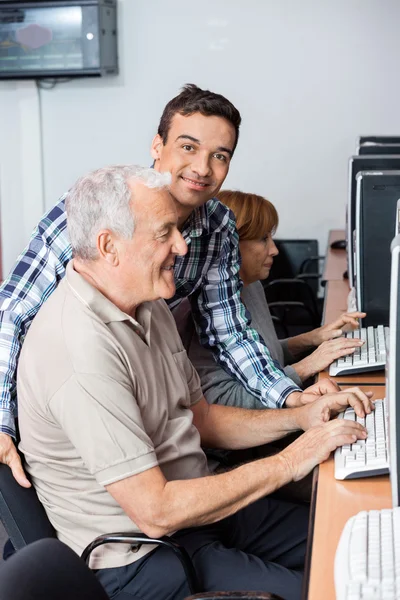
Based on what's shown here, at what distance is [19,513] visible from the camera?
182cm

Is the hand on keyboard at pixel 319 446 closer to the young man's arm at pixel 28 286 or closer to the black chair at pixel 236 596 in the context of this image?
the black chair at pixel 236 596

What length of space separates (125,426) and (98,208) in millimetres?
465

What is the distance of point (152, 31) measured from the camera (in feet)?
18.4

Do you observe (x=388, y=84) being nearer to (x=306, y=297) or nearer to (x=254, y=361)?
(x=306, y=297)

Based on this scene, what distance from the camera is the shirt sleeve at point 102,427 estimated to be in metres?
1.69

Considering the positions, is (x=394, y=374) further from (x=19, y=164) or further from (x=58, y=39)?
(x=19, y=164)

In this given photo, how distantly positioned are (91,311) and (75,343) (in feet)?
0.29

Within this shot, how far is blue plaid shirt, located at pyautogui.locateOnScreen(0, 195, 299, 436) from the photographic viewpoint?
7.37 ft

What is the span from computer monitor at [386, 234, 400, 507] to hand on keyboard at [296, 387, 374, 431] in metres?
0.50

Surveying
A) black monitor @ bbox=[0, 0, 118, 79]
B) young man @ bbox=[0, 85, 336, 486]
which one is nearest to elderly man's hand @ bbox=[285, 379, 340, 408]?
young man @ bbox=[0, 85, 336, 486]

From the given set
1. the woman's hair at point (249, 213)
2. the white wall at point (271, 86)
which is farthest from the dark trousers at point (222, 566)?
the white wall at point (271, 86)

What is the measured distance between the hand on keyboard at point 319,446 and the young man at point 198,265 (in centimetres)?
42

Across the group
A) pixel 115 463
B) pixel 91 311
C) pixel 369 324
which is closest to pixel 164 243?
pixel 91 311

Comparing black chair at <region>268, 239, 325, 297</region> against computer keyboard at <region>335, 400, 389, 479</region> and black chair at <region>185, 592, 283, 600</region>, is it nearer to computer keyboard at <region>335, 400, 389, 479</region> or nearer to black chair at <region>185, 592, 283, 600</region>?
computer keyboard at <region>335, 400, 389, 479</region>
